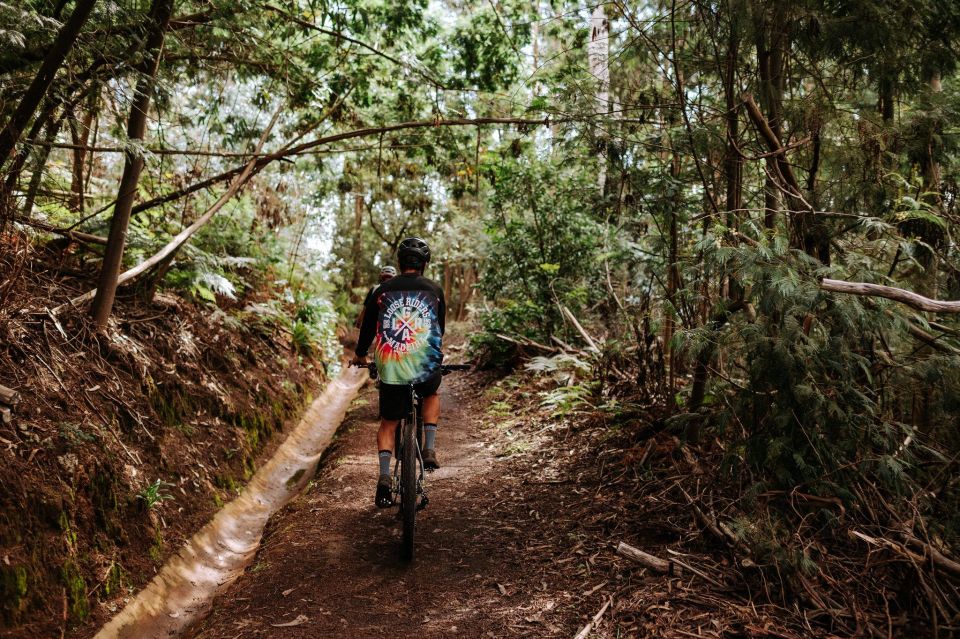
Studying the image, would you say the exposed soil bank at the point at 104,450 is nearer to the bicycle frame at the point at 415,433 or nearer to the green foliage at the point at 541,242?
the bicycle frame at the point at 415,433

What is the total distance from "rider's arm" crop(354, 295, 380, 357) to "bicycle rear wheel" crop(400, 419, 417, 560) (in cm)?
99

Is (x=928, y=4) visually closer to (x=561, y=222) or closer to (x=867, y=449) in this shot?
(x=867, y=449)

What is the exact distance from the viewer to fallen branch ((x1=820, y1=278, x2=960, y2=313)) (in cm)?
300

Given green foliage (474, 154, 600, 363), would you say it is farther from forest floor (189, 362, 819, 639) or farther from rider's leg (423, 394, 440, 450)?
rider's leg (423, 394, 440, 450)

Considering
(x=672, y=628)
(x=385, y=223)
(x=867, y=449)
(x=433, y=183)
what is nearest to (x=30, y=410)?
(x=672, y=628)

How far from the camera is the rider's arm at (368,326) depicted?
518 cm

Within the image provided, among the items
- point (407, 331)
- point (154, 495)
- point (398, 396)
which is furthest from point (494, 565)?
point (154, 495)

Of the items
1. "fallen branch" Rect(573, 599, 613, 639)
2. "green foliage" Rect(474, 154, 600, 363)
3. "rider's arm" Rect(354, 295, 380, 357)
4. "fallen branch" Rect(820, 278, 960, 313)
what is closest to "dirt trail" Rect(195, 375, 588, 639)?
"fallen branch" Rect(573, 599, 613, 639)

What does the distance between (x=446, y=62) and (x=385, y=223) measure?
1869cm

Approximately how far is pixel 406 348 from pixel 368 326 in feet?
2.21

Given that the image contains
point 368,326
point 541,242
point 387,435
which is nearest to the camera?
point 387,435

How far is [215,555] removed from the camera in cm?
555

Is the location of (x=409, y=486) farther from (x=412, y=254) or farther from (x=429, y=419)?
(x=412, y=254)

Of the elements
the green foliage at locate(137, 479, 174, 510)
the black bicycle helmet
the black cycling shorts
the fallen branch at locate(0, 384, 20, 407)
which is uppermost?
the black bicycle helmet
